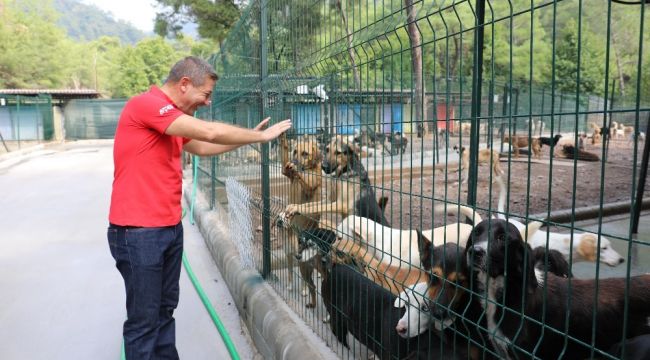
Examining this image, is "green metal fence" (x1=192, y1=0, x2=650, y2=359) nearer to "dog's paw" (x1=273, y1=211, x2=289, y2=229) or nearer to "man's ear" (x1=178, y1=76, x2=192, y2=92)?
"dog's paw" (x1=273, y1=211, x2=289, y2=229)

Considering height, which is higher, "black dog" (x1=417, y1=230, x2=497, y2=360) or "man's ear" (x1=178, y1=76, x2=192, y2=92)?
"man's ear" (x1=178, y1=76, x2=192, y2=92)

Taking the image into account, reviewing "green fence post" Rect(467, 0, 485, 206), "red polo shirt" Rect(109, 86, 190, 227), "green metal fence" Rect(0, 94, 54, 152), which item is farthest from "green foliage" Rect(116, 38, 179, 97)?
"green fence post" Rect(467, 0, 485, 206)

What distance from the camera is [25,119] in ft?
103

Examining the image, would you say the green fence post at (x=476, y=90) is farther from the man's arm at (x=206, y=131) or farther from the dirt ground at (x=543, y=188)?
the dirt ground at (x=543, y=188)

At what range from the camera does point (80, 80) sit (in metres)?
81.8

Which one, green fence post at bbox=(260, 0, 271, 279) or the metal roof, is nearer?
green fence post at bbox=(260, 0, 271, 279)

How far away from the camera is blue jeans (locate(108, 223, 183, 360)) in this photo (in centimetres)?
284

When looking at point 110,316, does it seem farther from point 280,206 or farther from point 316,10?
point 316,10

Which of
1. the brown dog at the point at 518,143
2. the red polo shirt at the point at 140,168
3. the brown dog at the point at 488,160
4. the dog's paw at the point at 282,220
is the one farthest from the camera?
the dog's paw at the point at 282,220

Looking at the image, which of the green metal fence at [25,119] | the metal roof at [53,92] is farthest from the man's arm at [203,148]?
the metal roof at [53,92]

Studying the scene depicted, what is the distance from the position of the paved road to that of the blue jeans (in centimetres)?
104

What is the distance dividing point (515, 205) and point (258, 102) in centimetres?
483

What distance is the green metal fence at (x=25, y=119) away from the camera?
30.7 meters

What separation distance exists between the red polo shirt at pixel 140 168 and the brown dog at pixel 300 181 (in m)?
1.08
